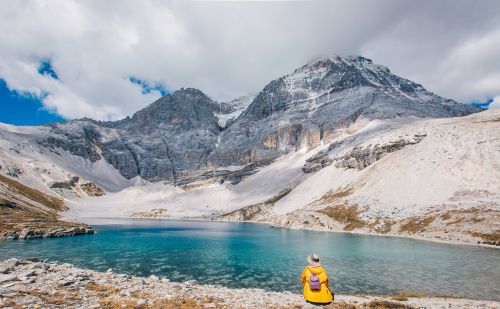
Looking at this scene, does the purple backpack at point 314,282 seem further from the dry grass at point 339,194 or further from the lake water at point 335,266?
the dry grass at point 339,194

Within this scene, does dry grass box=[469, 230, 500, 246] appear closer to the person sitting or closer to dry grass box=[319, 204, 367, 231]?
dry grass box=[319, 204, 367, 231]

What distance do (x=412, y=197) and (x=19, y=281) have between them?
115024 mm

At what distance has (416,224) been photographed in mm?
91438

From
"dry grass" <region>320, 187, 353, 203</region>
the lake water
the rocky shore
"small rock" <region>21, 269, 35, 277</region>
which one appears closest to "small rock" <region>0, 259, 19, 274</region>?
"small rock" <region>21, 269, 35, 277</region>

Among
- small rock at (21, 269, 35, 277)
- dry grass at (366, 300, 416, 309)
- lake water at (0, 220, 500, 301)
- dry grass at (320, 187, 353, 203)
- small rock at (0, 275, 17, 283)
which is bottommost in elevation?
lake water at (0, 220, 500, 301)

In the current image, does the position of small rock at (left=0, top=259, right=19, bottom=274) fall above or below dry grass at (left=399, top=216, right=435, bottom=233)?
below

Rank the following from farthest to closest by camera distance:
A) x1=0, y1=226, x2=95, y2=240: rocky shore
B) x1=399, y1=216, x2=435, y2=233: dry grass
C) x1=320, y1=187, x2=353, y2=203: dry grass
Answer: x1=320, y1=187, x2=353, y2=203: dry grass
x1=399, y1=216, x2=435, y2=233: dry grass
x1=0, y1=226, x2=95, y2=240: rocky shore

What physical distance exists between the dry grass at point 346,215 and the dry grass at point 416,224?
14.1 meters

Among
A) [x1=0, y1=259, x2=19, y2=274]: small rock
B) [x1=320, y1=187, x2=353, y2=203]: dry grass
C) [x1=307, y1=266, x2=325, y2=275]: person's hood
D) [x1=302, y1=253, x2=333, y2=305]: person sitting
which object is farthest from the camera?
[x1=320, y1=187, x2=353, y2=203]: dry grass

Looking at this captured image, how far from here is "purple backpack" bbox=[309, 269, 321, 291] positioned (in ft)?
54.0

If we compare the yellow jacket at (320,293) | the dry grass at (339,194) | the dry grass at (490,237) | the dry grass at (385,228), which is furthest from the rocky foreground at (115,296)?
the dry grass at (339,194)

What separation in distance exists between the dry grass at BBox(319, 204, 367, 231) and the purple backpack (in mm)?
95620

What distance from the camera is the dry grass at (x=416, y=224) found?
88.5 metres

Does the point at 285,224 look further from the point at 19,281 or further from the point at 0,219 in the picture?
the point at 19,281
